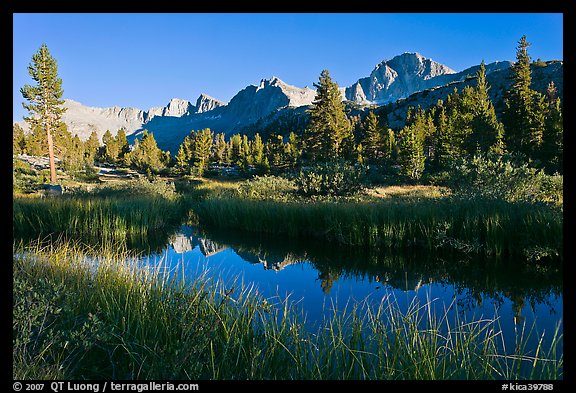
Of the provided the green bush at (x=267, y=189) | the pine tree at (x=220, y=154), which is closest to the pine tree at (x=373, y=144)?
the green bush at (x=267, y=189)

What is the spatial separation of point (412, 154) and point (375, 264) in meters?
31.6

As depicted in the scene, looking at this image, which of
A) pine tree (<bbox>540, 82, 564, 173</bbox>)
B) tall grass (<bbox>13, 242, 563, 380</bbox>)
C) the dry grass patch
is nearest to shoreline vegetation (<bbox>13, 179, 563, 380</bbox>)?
tall grass (<bbox>13, 242, 563, 380</bbox>)

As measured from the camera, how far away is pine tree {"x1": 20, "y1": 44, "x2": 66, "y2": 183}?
3359 centimetres

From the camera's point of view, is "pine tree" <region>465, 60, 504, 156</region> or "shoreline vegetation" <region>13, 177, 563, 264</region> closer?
"shoreline vegetation" <region>13, 177, 563, 264</region>

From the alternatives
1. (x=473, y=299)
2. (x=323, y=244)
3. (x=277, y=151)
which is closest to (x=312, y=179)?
(x=323, y=244)

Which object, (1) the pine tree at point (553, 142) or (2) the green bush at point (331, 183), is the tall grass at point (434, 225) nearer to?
(2) the green bush at point (331, 183)

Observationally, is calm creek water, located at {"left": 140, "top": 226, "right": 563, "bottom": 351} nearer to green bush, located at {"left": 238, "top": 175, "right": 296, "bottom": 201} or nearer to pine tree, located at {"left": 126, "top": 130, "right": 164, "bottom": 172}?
green bush, located at {"left": 238, "top": 175, "right": 296, "bottom": 201}

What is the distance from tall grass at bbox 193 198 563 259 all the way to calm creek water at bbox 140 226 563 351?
0.62m

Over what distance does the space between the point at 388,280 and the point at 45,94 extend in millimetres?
41433

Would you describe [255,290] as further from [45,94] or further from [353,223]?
[45,94]

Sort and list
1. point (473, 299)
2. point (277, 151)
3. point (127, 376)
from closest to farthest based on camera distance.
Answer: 1. point (127, 376)
2. point (473, 299)
3. point (277, 151)

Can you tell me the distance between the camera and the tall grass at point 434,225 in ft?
25.8

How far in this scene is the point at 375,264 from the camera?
8266 mm
